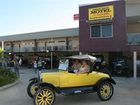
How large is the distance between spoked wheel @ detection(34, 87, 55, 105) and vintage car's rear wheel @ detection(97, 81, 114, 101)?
229cm

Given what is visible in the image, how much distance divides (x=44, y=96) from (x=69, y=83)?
4.62ft

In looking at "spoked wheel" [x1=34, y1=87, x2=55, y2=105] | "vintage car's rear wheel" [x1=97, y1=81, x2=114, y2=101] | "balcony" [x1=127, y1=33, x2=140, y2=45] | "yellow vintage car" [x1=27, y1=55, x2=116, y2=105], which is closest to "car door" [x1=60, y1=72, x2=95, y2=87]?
"yellow vintage car" [x1=27, y1=55, x2=116, y2=105]

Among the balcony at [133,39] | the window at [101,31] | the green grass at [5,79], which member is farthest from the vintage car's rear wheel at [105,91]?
the window at [101,31]

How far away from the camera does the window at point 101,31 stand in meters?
26.5

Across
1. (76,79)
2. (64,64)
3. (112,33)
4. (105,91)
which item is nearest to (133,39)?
(112,33)

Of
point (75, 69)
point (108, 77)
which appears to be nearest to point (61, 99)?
point (75, 69)

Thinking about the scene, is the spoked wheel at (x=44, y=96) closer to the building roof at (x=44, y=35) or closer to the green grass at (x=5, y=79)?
the green grass at (x=5, y=79)

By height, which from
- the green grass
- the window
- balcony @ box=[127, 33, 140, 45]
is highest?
the window

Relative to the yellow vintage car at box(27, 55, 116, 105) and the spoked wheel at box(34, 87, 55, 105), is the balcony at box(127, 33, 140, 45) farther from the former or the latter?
the spoked wheel at box(34, 87, 55, 105)

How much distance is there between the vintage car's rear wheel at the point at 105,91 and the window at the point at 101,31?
14254 millimetres

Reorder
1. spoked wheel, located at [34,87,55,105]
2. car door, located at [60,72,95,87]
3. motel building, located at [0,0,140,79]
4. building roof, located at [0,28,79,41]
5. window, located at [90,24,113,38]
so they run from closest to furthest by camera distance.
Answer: spoked wheel, located at [34,87,55,105]
car door, located at [60,72,95,87]
motel building, located at [0,0,140,79]
window, located at [90,24,113,38]
building roof, located at [0,28,79,41]

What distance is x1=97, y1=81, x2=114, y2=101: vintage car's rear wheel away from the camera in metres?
12.2

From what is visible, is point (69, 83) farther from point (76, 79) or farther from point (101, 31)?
point (101, 31)

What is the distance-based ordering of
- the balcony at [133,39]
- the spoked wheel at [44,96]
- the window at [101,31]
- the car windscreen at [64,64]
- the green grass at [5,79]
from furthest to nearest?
the window at [101,31] → the balcony at [133,39] → the green grass at [5,79] → the car windscreen at [64,64] → the spoked wheel at [44,96]
